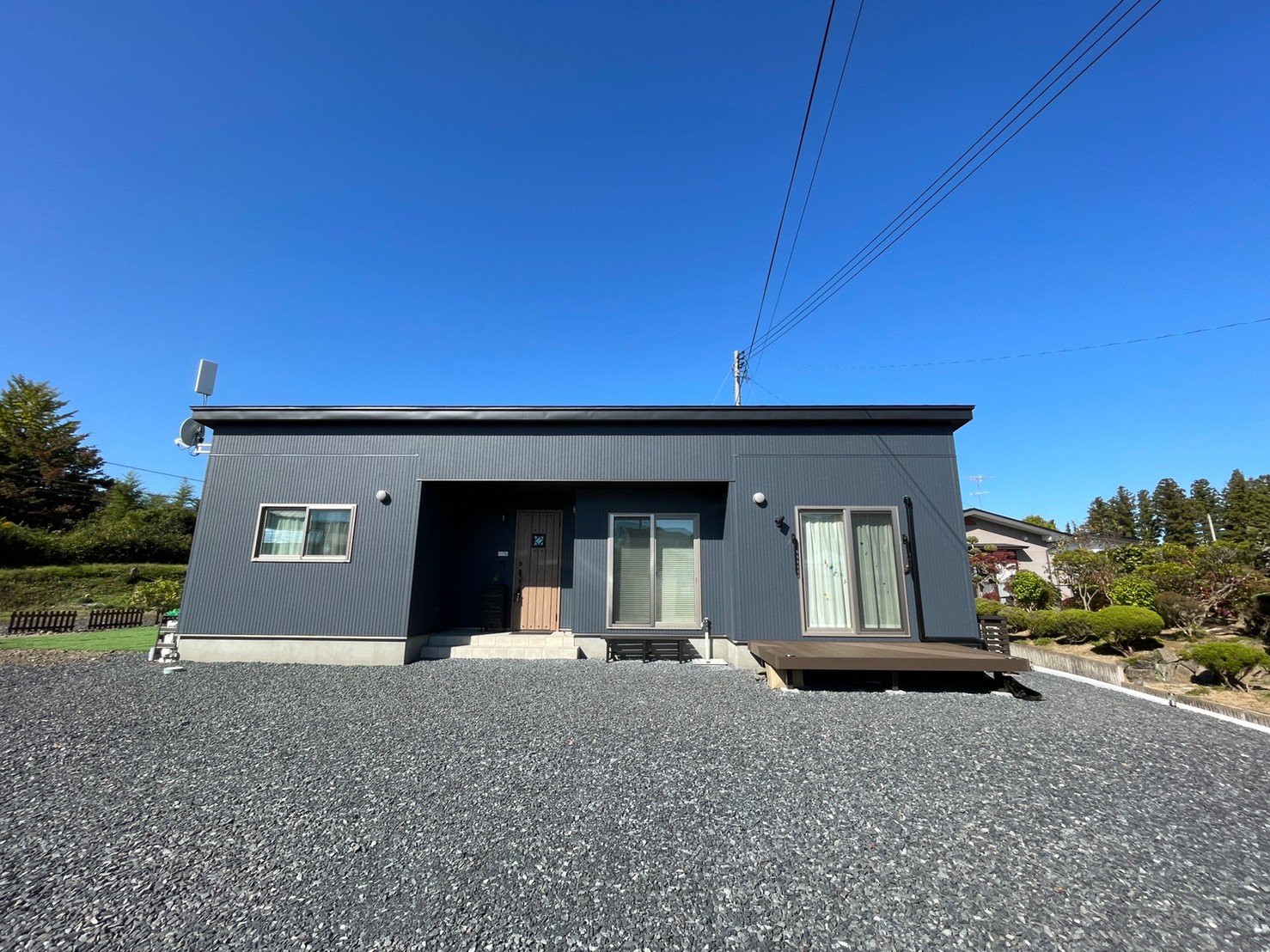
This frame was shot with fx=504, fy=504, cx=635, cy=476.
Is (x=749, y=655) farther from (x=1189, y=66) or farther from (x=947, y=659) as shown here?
(x=1189, y=66)

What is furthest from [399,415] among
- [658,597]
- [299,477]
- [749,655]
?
[749,655]

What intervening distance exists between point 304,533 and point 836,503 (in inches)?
313

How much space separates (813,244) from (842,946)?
29.5 feet

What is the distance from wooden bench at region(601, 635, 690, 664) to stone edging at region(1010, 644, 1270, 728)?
5.22 meters

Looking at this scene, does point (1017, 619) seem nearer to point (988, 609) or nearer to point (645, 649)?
point (988, 609)

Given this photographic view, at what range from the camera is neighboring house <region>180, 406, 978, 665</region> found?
23.6 ft

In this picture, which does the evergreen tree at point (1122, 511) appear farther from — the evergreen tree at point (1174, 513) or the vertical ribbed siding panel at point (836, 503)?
the vertical ribbed siding panel at point (836, 503)

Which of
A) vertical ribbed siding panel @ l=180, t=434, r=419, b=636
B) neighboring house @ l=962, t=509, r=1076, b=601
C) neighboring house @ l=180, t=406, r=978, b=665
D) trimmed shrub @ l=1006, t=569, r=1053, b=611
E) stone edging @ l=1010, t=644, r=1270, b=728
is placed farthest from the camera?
neighboring house @ l=962, t=509, r=1076, b=601

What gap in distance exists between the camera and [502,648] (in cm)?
761

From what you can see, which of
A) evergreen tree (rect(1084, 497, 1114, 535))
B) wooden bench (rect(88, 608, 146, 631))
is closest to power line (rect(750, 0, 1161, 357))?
wooden bench (rect(88, 608, 146, 631))

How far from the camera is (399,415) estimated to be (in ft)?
25.6

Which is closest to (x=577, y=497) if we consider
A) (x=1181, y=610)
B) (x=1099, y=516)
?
(x=1181, y=610)

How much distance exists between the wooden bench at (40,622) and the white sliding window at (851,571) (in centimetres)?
1533

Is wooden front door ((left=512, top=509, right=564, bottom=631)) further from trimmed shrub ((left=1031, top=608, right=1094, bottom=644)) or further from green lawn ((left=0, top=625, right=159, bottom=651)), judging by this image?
trimmed shrub ((left=1031, top=608, right=1094, bottom=644))
